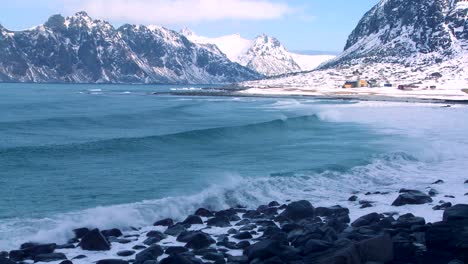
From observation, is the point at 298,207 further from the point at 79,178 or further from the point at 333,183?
the point at 79,178

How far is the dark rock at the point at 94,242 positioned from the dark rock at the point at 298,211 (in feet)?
19.8

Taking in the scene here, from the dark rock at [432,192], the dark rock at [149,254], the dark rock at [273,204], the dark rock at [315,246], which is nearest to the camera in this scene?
the dark rock at [315,246]

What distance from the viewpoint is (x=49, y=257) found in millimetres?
14984

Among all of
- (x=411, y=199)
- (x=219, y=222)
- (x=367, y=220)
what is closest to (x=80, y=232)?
(x=219, y=222)

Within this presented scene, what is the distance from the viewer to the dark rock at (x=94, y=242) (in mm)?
15836

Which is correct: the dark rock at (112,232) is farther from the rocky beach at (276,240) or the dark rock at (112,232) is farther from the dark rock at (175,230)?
the dark rock at (175,230)

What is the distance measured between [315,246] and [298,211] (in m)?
5.15

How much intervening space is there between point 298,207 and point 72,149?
2107 centimetres

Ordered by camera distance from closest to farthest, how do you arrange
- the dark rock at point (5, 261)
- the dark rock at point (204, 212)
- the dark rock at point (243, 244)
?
the dark rock at point (5, 261)
the dark rock at point (243, 244)
the dark rock at point (204, 212)

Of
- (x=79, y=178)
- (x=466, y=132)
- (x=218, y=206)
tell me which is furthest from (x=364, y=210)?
(x=466, y=132)

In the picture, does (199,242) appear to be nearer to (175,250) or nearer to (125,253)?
(175,250)

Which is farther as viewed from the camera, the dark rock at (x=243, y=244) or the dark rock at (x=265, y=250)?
the dark rock at (x=243, y=244)

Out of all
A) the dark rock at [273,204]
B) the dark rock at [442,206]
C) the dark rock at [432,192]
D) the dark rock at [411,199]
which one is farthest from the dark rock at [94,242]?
the dark rock at [432,192]

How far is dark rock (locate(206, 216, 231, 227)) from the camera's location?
18719 millimetres
